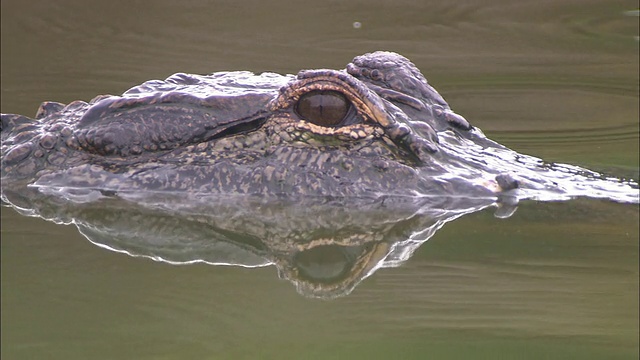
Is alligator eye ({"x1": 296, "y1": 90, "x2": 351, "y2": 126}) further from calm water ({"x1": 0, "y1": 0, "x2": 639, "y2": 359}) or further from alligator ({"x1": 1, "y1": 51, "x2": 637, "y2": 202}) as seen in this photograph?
calm water ({"x1": 0, "y1": 0, "x2": 639, "y2": 359})

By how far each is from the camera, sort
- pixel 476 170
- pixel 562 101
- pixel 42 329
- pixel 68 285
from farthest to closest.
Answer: pixel 562 101
pixel 476 170
pixel 68 285
pixel 42 329

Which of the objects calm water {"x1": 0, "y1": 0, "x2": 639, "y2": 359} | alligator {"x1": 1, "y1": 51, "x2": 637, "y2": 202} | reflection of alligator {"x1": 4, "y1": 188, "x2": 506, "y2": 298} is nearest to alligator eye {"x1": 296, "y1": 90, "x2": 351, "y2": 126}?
alligator {"x1": 1, "y1": 51, "x2": 637, "y2": 202}

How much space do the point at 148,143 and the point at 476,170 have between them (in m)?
1.59

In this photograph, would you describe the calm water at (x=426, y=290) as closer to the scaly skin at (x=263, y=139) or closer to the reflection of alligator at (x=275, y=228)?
the reflection of alligator at (x=275, y=228)

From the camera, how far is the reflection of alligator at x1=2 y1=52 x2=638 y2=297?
430 cm

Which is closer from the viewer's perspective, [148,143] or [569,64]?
[148,143]

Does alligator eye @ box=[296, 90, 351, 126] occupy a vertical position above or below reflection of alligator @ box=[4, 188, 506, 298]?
above

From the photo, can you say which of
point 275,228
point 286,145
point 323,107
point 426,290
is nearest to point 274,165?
point 286,145

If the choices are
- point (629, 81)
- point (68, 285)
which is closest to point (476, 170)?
point (68, 285)

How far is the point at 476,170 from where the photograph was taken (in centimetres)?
463

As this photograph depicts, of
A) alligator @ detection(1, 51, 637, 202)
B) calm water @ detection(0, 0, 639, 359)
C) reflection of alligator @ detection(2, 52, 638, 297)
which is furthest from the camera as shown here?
alligator @ detection(1, 51, 637, 202)

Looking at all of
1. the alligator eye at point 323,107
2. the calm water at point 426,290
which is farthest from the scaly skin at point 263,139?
the calm water at point 426,290

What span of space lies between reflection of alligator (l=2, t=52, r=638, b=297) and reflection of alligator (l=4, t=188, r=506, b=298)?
0.01 metres

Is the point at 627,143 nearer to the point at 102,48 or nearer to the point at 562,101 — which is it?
the point at 562,101
